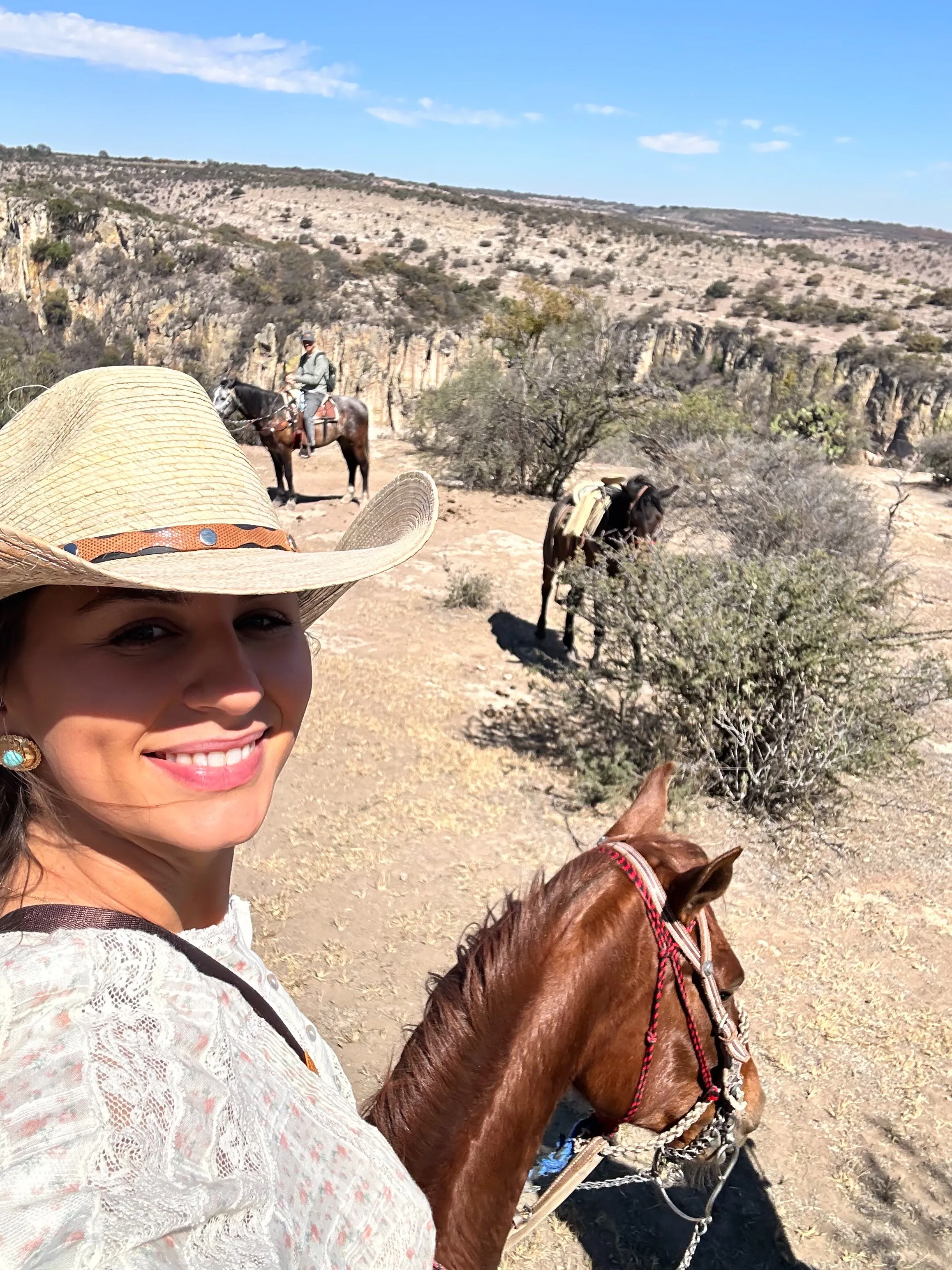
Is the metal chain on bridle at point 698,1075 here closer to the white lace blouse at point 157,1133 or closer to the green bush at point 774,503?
the white lace blouse at point 157,1133

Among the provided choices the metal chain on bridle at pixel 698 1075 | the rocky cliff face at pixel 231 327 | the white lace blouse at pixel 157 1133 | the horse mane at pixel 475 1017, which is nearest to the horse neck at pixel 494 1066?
the horse mane at pixel 475 1017

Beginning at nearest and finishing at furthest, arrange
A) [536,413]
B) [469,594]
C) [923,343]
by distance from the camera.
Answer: [469,594] → [536,413] → [923,343]

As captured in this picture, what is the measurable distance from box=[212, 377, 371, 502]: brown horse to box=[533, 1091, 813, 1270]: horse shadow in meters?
11.9

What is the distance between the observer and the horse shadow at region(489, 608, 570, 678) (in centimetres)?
827

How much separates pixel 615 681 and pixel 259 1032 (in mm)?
5212

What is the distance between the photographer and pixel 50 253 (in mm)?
23875

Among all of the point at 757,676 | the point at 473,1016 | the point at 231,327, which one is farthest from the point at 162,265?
the point at 473,1016

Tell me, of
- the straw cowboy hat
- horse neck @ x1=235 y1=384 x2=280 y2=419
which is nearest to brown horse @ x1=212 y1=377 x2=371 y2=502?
horse neck @ x1=235 y1=384 x2=280 y2=419

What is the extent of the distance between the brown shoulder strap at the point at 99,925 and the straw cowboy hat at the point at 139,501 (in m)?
0.35

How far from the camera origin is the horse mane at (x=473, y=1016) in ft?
5.37

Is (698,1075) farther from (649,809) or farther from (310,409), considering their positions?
(310,409)

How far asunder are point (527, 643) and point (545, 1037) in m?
7.13

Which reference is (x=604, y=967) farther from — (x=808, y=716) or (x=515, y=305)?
(x=515, y=305)

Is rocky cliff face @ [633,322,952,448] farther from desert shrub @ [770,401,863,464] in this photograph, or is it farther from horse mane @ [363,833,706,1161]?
horse mane @ [363,833,706,1161]
